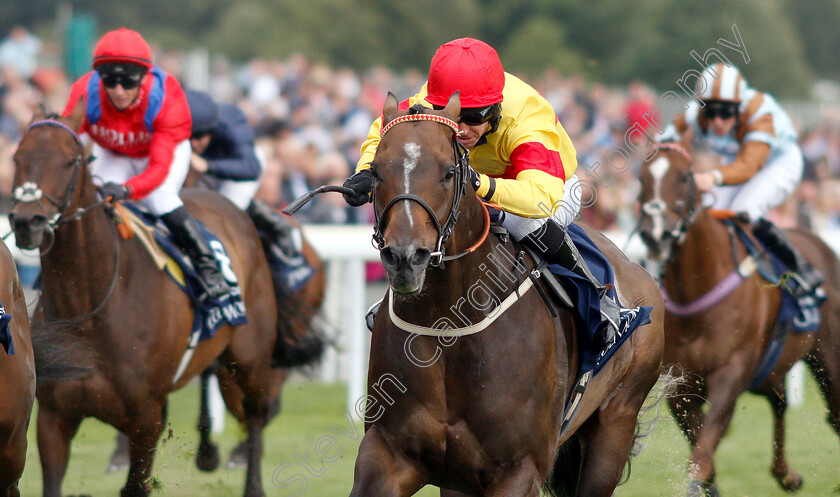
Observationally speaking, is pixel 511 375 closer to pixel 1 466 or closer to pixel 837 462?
pixel 1 466

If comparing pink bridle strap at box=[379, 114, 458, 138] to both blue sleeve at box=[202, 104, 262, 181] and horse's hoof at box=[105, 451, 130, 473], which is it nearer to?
horse's hoof at box=[105, 451, 130, 473]

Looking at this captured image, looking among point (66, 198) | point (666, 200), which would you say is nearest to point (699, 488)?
point (666, 200)

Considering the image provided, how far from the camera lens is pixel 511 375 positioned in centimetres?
347

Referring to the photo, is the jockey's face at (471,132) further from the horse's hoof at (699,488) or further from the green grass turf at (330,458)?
the horse's hoof at (699,488)

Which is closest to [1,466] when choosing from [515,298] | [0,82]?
[515,298]

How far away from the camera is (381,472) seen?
338 centimetres

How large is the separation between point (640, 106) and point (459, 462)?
10.7m

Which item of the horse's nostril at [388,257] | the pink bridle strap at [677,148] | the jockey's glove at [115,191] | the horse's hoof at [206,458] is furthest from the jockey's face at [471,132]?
the horse's hoof at [206,458]

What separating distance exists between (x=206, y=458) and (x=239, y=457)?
0.73 meters

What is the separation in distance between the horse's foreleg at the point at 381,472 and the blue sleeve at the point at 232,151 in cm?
404

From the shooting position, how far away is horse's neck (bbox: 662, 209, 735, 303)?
6062mm

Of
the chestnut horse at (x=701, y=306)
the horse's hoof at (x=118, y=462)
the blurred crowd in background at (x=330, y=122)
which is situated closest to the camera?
the chestnut horse at (x=701, y=306)

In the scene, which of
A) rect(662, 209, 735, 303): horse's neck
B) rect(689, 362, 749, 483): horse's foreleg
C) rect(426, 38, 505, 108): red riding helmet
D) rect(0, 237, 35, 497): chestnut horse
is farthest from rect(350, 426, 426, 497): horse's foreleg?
rect(662, 209, 735, 303): horse's neck

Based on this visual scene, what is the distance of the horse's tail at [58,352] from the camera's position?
475 cm
